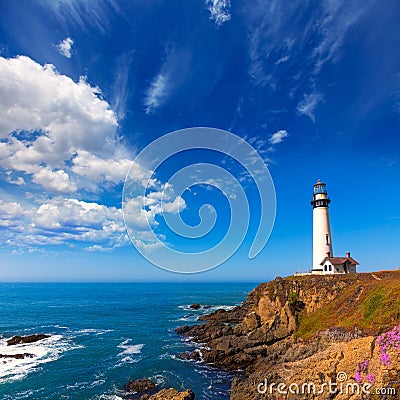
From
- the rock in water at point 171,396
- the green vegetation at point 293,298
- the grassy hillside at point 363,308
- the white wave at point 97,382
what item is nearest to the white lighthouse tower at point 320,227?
the green vegetation at point 293,298

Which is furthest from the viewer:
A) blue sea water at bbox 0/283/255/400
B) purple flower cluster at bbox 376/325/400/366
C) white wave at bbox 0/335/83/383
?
white wave at bbox 0/335/83/383

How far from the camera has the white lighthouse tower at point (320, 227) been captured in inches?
1784

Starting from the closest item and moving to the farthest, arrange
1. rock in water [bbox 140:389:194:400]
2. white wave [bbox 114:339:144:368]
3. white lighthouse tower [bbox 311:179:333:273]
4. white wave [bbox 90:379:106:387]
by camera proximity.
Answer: rock in water [bbox 140:389:194:400] → white wave [bbox 90:379:106:387] → white wave [bbox 114:339:144:368] → white lighthouse tower [bbox 311:179:333:273]

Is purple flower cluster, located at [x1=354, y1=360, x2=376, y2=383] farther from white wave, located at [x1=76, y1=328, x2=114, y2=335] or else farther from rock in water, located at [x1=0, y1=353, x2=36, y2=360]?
white wave, located at [x1=76, y1=328, x2=114, y2=335]

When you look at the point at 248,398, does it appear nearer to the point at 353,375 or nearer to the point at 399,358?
the point at 353,375

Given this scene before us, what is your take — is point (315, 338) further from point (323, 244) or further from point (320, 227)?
point (320, 227)

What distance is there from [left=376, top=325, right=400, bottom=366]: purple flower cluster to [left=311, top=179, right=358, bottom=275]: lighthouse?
2189 centimetres

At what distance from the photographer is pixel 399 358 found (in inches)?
745

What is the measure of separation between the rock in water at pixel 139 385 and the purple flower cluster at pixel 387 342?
2004cm

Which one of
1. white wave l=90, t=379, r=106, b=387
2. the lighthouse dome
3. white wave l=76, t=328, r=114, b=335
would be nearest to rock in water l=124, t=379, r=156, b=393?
white wave l=90, t=379, r=106, b=387

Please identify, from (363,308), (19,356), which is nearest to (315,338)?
(363,308)

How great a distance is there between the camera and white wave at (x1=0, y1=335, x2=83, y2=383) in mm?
31750

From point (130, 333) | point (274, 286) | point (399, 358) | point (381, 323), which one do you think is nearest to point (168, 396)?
point (399, 358)

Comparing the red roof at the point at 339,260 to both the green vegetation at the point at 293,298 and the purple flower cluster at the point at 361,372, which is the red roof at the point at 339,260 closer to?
the green vegetation at the point at 293,298
